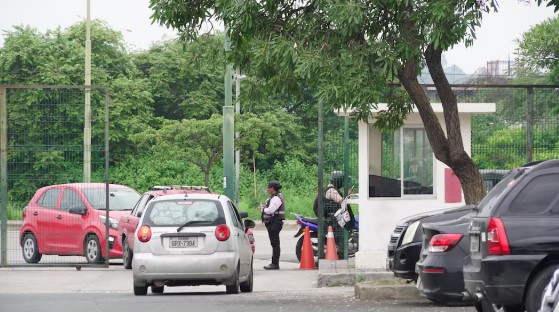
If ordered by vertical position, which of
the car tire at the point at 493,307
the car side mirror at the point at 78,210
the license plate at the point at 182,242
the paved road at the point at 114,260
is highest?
the car side mirror at the point at 78,210

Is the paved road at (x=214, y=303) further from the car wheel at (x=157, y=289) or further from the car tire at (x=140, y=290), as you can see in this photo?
the car wheel at (x=157, y=289)

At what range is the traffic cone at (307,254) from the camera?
2356 centimetres

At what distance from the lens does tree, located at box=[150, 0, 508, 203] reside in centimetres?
1647

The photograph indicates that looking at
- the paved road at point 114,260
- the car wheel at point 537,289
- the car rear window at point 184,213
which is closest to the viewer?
the car wheel at point 537,289

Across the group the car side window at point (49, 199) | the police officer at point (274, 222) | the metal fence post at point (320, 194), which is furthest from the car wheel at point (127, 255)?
the metal fence post at point (320, 194)

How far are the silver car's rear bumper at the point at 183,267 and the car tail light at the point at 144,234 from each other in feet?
0.67

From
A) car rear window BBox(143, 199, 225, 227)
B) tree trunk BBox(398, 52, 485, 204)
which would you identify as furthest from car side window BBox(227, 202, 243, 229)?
tree trunk BBox(398, 52, 485, 204)

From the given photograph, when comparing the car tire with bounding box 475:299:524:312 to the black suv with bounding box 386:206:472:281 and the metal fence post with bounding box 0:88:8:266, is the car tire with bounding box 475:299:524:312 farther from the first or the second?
the metal fence post with bounding box 0:88:8:266

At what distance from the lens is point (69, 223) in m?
24.8

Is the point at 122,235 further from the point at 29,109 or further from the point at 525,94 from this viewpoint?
the point at 525,94

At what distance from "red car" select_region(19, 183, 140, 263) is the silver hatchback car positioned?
22.3 ft

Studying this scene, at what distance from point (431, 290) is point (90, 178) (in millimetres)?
13199

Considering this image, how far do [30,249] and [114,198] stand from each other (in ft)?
6.90

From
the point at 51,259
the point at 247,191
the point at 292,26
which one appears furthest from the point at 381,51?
the point at 247,191
